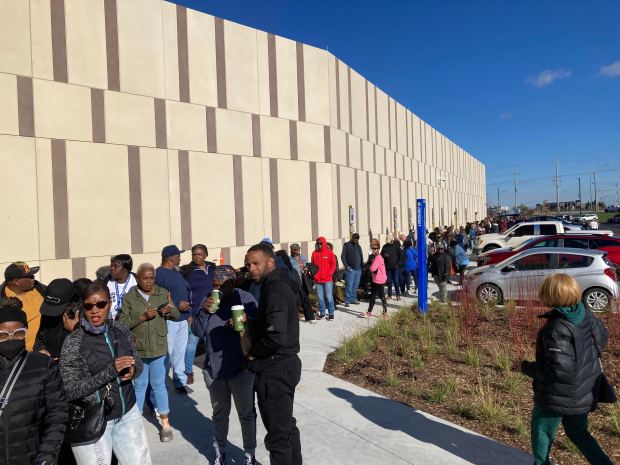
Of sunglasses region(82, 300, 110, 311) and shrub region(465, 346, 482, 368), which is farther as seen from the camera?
shrub region(465, 346, 482, 368)

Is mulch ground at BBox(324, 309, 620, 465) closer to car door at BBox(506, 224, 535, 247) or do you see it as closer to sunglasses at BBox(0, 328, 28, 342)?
sunglasses at BBox(0, 328, 28, 342)

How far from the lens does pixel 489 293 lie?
445 inches

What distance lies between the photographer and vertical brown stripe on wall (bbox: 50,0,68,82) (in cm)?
997

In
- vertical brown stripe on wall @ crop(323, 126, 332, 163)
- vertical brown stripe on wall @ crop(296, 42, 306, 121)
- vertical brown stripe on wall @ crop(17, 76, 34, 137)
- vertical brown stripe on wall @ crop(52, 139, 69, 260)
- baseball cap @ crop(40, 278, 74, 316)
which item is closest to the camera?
baseball cap @ crop(40, 278, 74, 316)

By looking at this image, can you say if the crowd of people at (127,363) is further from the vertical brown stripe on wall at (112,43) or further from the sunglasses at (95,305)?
the vertical brown stripe on wall at (112,43)

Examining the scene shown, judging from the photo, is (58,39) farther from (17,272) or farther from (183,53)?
(17,272)

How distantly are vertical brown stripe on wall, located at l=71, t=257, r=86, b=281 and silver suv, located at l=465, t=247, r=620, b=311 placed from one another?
29.9 ft

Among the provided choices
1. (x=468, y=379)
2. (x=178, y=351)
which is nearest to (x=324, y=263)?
(x=468, y=379)

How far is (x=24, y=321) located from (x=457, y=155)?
1736 inches

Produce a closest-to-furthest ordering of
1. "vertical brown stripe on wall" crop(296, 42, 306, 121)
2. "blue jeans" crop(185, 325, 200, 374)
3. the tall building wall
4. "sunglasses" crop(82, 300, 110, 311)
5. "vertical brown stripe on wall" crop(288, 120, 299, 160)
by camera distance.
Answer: "sunglasses" crop(82, 300, 110, 311) < "blue jeans" crop(185, 325, 200, 374) < the tall building wall < "vertical brown stripe on wall" crop(288, 120, 299, 160) < "vertical brown stripe on wall" crop(296, 42, 306, 121)

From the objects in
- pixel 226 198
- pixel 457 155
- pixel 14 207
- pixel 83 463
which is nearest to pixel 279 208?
pixel 226 198

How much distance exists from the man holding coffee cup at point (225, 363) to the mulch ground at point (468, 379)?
2.38 m

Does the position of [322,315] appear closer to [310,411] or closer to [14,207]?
[310,411]

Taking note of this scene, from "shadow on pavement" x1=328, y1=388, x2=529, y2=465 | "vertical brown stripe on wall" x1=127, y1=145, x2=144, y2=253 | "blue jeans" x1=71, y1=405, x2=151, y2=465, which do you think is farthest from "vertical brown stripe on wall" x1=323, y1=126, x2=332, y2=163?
"blue jeans" x1=71, y1=405, x2=151, y2=465
